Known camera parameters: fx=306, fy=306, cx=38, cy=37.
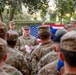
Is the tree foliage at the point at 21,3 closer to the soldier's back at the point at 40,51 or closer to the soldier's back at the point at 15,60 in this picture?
the soldier's back at the point at 40,51

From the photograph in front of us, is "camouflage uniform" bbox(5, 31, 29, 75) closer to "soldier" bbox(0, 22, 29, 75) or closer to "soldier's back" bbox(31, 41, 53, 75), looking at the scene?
"soldier" bbox(0, 22, 29, 75)

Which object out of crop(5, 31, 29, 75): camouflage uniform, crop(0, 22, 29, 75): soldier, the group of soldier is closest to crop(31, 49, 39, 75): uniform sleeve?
the group of soldier

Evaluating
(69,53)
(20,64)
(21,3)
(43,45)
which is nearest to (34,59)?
(43,45)

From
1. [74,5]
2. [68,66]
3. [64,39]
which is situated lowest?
[74,5]

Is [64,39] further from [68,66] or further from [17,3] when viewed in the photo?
[17,3]

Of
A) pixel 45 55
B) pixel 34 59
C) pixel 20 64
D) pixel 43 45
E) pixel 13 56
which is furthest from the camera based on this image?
pixel 34 59

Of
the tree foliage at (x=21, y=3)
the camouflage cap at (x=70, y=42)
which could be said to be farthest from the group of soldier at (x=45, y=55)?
the tree foliage at (x=21, y=3)

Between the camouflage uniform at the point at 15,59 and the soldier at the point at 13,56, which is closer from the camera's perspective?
the soldier at the point at 13,56

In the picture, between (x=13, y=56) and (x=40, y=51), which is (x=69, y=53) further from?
(x=40, y=51)

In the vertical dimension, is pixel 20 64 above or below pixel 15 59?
below

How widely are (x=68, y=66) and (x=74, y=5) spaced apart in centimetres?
1914

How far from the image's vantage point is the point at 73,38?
2330 millimetres

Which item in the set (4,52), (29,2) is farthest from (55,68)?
A: (29,2)

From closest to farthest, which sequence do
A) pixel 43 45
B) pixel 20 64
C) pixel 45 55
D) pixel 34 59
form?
1. pixel 20 64
2. pixel 45 55
3. pixel 43 45
4. pixel 34 59
